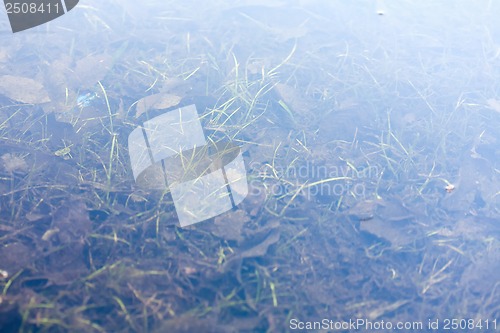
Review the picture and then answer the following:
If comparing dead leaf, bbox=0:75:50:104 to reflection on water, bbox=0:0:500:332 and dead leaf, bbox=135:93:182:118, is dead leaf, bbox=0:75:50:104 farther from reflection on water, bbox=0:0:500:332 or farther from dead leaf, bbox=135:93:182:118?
dead leaf, bbox=135:93:182:118

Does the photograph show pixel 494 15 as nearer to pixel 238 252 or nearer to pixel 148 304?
pixel 238 252

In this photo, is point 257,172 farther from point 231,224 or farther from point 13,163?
point 13,163

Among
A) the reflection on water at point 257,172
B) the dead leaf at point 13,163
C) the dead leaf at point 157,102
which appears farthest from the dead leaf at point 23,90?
the dead leaf at point 157,102

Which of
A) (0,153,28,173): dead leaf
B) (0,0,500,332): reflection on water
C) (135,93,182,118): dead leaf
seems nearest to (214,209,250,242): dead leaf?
(0,0,500,332): reflection on water

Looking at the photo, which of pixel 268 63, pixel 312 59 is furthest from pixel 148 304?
pixel 312 59

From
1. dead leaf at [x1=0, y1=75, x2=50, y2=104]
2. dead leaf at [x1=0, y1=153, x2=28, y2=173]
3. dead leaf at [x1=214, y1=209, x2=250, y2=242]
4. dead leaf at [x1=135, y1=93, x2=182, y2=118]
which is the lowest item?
dead leaf at [x1=214, y1=209, x2=250, y2=242]

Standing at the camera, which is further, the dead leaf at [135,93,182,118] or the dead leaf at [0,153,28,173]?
the dead leaf at [135,93,182,118]

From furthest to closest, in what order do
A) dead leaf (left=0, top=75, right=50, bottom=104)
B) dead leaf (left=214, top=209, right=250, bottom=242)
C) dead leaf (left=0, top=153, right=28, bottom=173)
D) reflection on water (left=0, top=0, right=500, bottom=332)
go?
dead leaf (left=0, top=75, right=50, bottom=104) < dead leaf (left=0, top=153, right=28, bottom=173) < dead leaf (left=214, top=209, right=250, bottom=242) < reflection on water (left=0, top=0, right=500, bottom=332)
